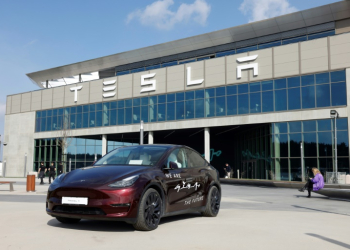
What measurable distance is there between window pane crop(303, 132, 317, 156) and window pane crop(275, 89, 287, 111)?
3.07 meters

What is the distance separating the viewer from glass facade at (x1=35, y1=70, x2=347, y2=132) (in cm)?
3481

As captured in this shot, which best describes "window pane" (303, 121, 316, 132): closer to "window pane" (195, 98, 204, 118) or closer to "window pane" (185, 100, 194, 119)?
"window pane" (195, 98, 204, 118)

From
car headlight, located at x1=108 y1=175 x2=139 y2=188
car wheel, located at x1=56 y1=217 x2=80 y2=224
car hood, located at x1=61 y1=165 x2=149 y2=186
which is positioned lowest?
car wheel, located at x1=56 y1=217 x2=80 y2=224

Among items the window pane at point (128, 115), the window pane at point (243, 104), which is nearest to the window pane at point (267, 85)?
the window pane at point (243, 104)

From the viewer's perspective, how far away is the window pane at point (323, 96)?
34438mm

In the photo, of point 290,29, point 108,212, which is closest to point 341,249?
point 108,212

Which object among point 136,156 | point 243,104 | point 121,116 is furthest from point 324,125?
point 136,156

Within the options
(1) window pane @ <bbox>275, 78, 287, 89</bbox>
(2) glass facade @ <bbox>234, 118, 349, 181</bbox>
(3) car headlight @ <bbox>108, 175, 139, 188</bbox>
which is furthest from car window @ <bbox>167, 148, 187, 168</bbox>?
(1) window pane @ <bbox>275, 78, 287, 89</bbox>

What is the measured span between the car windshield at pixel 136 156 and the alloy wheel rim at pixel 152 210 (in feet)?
2.46

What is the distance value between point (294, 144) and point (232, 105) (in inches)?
265

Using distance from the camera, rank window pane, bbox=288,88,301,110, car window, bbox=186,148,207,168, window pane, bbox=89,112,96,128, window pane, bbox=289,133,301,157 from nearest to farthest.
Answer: car window, bbox=186,148,207,168 < window pane, bbox=289,133,301,157 < window pane, bbox=288,88,301,110 < window pane, bbox=89,112,96,128

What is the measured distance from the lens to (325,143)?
34219 mm

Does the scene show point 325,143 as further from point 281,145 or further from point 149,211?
point 149,211

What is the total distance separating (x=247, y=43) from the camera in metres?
42.5
